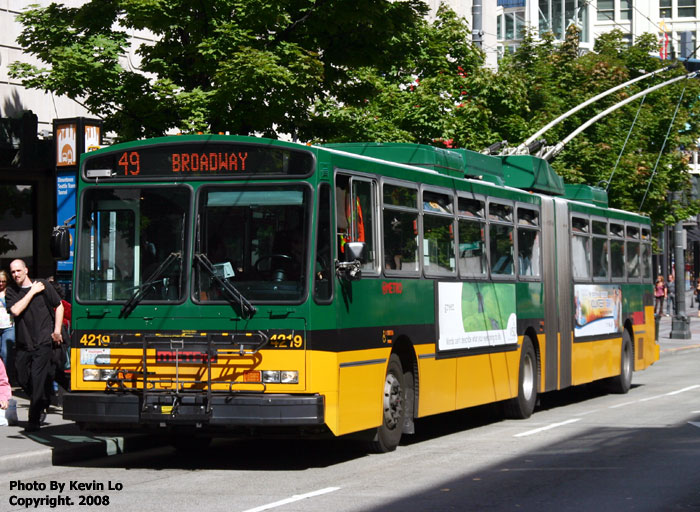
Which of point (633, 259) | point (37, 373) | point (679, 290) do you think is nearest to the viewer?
point (37, 373)

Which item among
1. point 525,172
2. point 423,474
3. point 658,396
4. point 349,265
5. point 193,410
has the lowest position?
point 658,396

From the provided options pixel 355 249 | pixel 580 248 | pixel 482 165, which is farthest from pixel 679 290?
pixel 355 249

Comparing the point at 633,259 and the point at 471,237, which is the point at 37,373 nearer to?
the point at 471,237

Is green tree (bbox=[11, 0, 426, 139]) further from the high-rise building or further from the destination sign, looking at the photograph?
the high-rise building

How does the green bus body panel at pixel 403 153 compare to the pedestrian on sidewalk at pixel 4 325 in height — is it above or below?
above

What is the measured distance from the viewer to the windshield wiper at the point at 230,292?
1111 centimetres

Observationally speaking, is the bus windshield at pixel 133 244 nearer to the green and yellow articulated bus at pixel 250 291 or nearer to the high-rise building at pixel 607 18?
the green and yellow articulated bus at pixel 250 291

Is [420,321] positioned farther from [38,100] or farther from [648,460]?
[38,100]

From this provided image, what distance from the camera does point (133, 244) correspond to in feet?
38.3

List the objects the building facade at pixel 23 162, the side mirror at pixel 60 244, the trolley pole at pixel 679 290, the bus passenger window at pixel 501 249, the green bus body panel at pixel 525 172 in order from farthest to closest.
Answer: the trolley pole at pixel 679 290
the building facade at pixel 23 162
the green bus body panel at pixel 525 172
the bus passenger window at pixel 501 249
the side mirror at pixel 60 244

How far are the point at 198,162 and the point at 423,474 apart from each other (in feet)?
11.7

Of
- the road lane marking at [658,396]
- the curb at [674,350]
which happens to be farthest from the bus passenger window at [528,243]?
the curb at [674,350]

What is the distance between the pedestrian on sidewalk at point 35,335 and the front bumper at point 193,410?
6.65 feet

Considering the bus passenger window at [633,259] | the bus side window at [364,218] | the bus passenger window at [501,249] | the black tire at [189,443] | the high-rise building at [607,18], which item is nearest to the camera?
the bus side window at [364,218]
